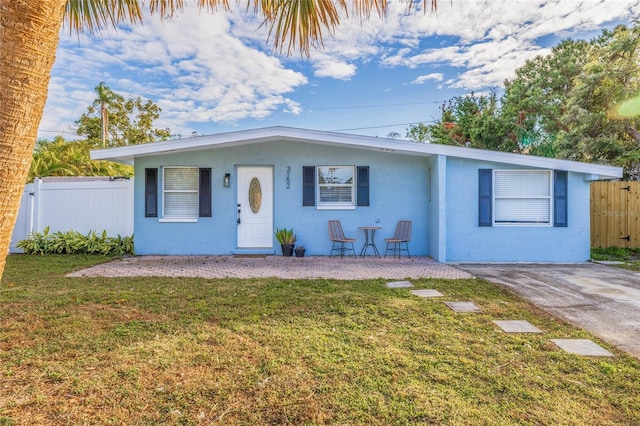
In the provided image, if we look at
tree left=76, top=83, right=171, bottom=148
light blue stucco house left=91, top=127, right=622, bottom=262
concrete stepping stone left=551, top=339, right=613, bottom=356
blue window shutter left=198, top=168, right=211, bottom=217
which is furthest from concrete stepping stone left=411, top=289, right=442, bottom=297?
tree left=76, top=83, right=171, bottom=148

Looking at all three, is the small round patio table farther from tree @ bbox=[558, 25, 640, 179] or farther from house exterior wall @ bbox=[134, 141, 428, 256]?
tree @ bbox=[558, 25, 640, 179]

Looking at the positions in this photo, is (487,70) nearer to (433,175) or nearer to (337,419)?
(433,175)

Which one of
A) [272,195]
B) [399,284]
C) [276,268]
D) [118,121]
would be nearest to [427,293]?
[399,284]

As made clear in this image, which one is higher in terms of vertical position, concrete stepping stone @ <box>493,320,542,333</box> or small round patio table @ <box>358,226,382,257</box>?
small round patio table @ <box>358,226,382,257</box>

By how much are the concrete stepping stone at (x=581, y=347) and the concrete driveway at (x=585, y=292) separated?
0.73 feet

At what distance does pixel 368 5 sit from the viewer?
2.85 meters

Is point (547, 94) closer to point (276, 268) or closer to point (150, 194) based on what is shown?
point (276, 268)

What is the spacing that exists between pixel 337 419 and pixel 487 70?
1741cm

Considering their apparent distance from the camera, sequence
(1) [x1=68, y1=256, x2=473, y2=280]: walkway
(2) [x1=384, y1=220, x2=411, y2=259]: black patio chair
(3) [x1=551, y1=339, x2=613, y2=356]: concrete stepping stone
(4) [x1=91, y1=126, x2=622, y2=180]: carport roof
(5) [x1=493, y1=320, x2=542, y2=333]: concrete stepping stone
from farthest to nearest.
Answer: (2) [x1=384, y1=220, x2=411, y2=259]: black patio chair
(4) [x1=91, y1=126, x2=622, y2=180]: carport roof
(1) [x1=68, y1=256, x2=473, y2=280]: walkway
(5) [x1=493, y1=320, x2=542, y2=333]: concrete stepping stone
(3) [x1=551, y1=339, x2=613, y2=356]: concrete stepping stone

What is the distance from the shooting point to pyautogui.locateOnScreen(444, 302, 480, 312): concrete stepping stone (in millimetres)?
4148

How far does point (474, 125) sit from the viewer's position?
53.3ft

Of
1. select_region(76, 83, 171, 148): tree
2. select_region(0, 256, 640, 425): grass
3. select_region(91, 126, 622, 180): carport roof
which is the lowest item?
select_region(0, 256, 640, 425): grass

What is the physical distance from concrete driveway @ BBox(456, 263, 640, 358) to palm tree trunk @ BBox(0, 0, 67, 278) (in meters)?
4.46

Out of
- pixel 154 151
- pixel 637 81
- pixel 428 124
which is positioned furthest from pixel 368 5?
pixel 428 124
